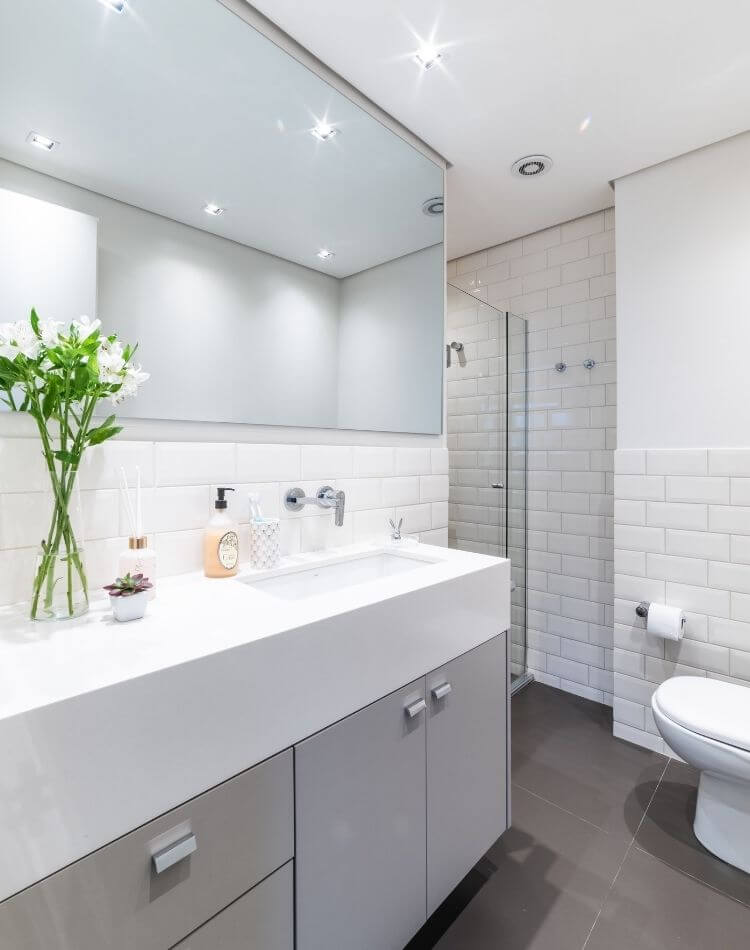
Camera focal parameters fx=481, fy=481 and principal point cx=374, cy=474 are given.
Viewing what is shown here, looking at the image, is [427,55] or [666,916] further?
[427,55]

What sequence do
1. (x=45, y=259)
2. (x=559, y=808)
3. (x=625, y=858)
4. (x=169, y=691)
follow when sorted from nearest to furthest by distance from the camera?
(x=169, y=691), (x=45, y=259), (x=625, y=858), (x=559, y=808)

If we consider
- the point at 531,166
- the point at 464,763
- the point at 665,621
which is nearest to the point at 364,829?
the point at 464,763

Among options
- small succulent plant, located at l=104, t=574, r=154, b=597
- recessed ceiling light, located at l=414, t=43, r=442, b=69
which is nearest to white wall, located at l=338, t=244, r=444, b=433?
recessed ceiling light, located at l=414, t=43, r=442, b=69

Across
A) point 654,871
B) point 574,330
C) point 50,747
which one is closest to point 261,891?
point 50,747

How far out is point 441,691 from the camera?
3.80 ft

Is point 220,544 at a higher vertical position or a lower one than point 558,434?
lower

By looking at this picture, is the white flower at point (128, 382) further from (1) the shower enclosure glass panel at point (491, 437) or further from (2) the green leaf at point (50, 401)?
(1) the shower enclosure glass panel at point (491, 437)

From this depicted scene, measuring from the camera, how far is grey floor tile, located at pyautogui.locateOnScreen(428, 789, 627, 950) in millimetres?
1287

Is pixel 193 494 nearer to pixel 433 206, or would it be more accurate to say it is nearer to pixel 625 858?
pixel 433 206

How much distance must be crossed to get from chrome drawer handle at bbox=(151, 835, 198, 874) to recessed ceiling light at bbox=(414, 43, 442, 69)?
200 centimetres

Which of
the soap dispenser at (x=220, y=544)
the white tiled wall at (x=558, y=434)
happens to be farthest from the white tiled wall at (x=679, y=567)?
the soap dispenser at (x=220, y=544)

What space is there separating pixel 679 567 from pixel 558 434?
2.93 feet

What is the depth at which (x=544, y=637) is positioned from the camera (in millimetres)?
2660

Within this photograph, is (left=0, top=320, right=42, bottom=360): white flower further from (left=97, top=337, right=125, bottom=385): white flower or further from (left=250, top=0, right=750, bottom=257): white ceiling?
(left=250, top=0, right=750, bottom=257): white ceiling
